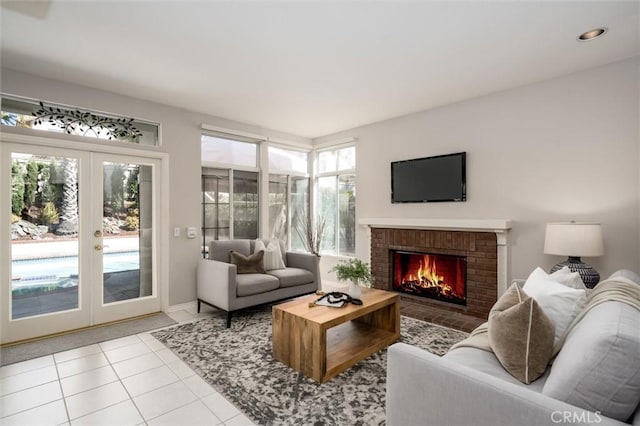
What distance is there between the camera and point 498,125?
3727 mm

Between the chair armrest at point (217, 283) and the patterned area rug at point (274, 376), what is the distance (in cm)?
29

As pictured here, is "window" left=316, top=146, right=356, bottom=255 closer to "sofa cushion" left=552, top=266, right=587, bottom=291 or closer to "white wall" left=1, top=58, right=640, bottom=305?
"white wall" left=1, top=58, right=640, bottom=305

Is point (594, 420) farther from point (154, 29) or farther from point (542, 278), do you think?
point (154, 29)

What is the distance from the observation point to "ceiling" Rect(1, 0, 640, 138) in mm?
2219

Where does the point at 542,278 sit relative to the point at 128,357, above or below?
above

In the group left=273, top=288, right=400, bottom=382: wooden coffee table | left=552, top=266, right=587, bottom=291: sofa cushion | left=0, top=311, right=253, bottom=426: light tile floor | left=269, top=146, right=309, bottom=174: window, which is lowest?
left=0, top=311, right=253, bottom=426: light tile floor

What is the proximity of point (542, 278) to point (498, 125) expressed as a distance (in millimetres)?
2408

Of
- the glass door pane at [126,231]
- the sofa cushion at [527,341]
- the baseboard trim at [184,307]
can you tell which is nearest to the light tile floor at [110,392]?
the glass door pane at [126,231]

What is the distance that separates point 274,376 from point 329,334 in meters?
0.76

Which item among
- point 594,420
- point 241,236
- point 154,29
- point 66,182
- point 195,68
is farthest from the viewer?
point 241,236

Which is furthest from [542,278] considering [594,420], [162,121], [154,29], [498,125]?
[162,121]

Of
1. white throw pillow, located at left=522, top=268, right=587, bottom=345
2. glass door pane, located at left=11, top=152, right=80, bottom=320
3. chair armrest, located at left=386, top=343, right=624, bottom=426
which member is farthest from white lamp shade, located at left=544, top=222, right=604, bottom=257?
glass door pane, located at left=11, top=152, right=80, bottom=320

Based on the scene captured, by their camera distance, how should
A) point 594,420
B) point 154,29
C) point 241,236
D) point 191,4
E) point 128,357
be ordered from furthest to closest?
point 241,236 < point 128,357 < point 154,29 < point 191,4 < point 594,420

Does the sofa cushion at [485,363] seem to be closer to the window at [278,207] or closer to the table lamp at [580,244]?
the table lamp at [580,244]
